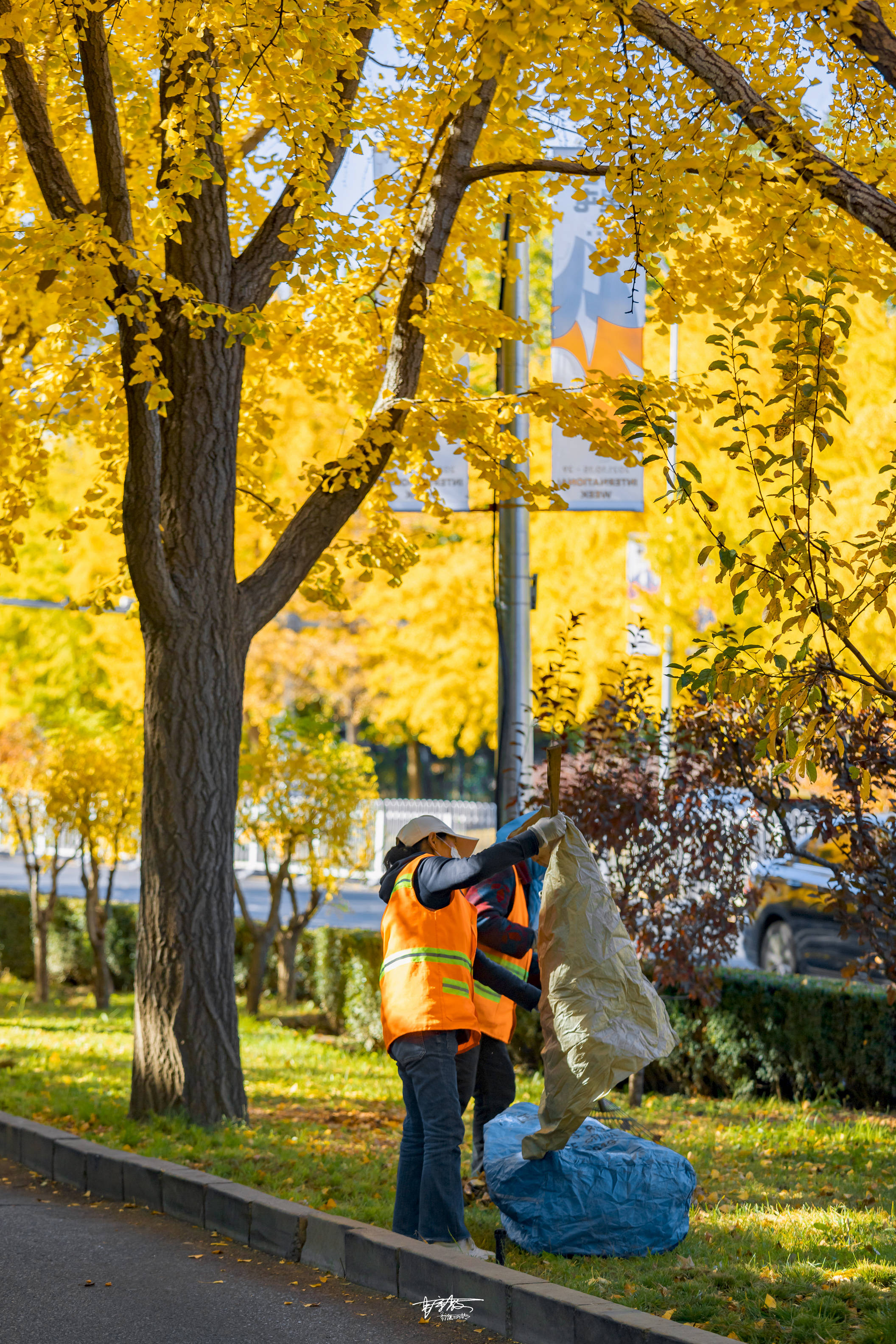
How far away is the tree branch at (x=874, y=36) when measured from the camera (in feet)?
15.0

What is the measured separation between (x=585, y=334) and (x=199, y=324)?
15.6ft

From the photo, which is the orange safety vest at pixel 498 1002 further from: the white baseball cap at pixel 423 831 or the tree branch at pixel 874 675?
the tree branch at pixel 874 675

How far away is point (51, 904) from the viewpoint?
14.4 m

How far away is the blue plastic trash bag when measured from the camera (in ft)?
16.5

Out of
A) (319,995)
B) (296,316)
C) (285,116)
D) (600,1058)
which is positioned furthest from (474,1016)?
(319,995)

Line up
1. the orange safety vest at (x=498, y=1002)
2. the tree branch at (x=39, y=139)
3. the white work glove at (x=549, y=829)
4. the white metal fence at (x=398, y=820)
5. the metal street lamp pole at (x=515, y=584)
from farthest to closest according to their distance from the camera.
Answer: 1. the white metal fence at (x=398, y=820)
2. the metal street lamp pole at (x=515, y=584)
3. the tree branch at (x=39, y=139)
4. the orange safety vest at (x=498, y=1002)
5. the white work glove at (x=549, y=829)

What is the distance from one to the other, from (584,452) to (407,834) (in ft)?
20.5

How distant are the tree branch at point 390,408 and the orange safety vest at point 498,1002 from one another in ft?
8.46

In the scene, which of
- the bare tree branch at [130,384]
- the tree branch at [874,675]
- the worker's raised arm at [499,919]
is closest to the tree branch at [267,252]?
the bare tree branch at [130,384]

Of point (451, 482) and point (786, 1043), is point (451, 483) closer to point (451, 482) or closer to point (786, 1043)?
point (451, 482)

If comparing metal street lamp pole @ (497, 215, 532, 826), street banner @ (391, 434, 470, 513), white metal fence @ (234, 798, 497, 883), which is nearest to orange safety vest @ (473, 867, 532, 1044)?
metal street lamp pole @ (497, 215, 532, 826)

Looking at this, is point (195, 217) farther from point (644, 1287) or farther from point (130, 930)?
point (130, 930)

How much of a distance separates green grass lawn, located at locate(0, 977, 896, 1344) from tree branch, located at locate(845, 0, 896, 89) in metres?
3.97

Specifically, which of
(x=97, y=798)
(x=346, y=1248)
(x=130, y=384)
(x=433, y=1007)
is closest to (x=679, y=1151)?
(x=346, y=1248)
